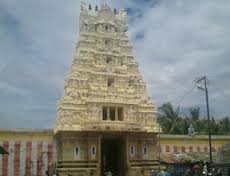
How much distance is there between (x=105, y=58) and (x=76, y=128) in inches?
323

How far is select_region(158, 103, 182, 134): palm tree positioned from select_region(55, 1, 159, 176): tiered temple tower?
13.2m

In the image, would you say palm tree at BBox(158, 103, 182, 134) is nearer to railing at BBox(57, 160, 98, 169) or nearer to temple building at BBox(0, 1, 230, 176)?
temple building at BBox(0, 1, 230, 176)

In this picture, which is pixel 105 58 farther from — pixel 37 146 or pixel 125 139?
pixel 37 146

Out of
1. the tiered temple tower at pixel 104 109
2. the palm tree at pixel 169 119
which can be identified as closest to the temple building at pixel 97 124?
the tiered temple tower at pixel 104 109

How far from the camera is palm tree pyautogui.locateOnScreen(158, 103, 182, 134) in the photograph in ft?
167

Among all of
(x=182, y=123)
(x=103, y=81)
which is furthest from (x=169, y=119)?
(x=103, y=81)

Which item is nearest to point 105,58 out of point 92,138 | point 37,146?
point 92,138

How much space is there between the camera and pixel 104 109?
119 feet

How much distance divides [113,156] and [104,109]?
6800mm

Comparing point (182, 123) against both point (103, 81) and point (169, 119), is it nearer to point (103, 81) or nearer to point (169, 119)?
point (169, 119)

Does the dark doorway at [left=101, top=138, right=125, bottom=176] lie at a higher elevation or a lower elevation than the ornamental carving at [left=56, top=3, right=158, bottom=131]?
lower

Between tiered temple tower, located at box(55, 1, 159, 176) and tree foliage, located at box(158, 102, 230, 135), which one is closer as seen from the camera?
tiered temple tower, located at box(55, 1, 159, 176)

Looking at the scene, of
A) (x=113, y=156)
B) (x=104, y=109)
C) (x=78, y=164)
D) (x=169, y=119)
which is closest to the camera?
(x=78, y=164)

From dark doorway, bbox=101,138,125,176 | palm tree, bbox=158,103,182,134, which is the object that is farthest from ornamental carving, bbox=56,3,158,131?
palm tree, bbox=158,103,182,134
